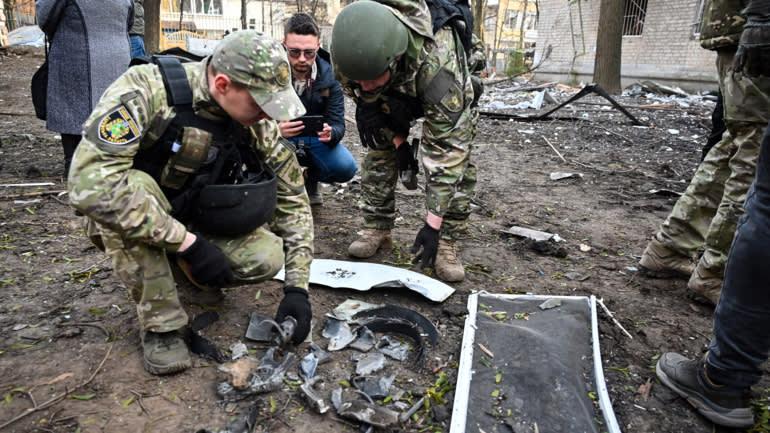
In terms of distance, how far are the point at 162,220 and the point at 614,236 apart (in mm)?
2906

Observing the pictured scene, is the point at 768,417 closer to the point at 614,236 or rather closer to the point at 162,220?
the point at 614,236

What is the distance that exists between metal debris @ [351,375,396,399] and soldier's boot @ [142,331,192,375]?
633mm

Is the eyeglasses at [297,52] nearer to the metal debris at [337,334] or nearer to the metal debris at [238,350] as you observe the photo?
the metal debris at [337,334]

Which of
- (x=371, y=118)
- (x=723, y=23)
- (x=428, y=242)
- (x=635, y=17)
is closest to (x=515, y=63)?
(x=635, y=17)

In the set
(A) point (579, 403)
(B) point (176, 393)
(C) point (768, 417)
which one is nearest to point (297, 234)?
(B) point (176, 393)

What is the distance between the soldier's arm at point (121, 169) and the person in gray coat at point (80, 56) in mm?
2176

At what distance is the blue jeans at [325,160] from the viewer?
3.42 meters

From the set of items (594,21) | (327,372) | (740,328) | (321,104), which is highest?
(594,21)

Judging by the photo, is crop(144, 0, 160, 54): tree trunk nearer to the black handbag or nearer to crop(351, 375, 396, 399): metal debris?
the black handbag

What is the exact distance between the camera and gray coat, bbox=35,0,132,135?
3.35 m

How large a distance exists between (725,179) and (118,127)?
2.71 m

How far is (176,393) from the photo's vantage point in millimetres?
1730

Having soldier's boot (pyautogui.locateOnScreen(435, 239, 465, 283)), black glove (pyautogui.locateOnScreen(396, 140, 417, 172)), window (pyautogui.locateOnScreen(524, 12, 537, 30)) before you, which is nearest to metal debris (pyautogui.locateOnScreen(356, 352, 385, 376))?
soldier's boot (pyautogui.locateOnScreen(435, 239, 465, 283))

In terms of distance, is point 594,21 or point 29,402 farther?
point 594,21
